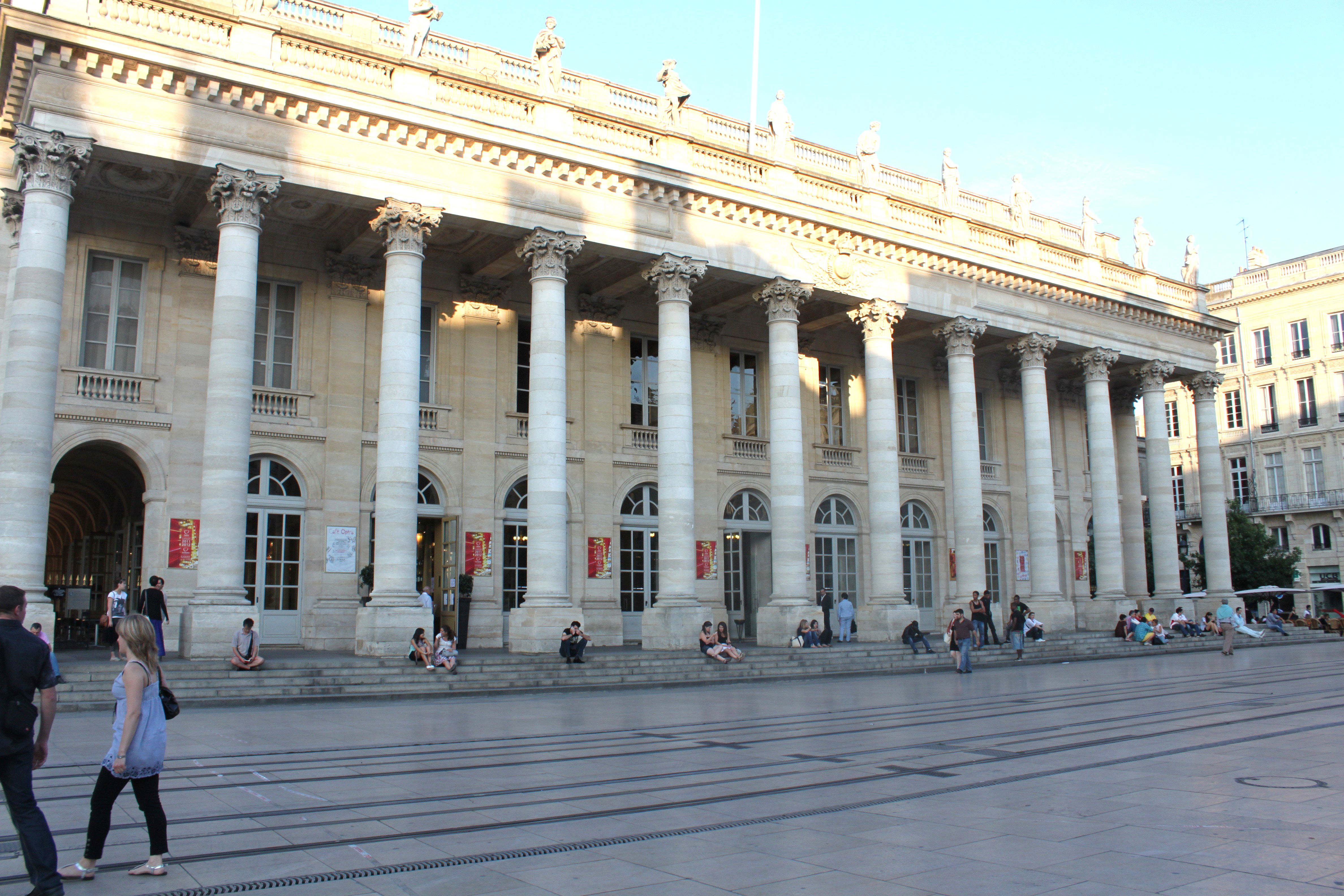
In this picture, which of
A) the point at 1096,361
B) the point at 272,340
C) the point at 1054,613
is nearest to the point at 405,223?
the point at 272,340

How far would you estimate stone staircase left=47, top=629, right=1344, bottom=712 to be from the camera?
15234 millimetres

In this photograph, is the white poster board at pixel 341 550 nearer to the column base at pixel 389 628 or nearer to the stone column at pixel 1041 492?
the column base at pixel 389 628

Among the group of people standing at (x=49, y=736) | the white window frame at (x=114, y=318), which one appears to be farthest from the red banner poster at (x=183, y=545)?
the group of people standing at (x=49, y=736)

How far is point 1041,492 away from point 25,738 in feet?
93.1

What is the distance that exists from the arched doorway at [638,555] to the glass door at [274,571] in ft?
26.0

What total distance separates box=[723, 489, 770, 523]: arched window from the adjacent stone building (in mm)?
24681

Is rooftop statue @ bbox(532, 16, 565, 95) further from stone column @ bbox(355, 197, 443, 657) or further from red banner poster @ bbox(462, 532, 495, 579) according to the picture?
red banner poster @ bbox(462, 532, 495, 579)

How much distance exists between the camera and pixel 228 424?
18062mm

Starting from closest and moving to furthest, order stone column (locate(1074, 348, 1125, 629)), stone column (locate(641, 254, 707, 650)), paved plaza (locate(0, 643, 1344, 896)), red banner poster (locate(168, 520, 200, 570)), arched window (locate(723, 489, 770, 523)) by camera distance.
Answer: paved plaza (locate(0, 643, 1344, 896))
red banner poster (locate(168, 520, 200, 570))
stone column (locate(641, 254, 707, 650))
arched window (locate(723, 489, 770, 523))
stone column (locate(1074, 348, 1125, 629))

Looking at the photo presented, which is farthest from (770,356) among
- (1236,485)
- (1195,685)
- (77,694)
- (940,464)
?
(1236,485)

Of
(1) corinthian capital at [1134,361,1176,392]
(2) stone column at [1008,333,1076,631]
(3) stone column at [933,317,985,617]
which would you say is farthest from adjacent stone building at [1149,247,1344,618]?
(3) stone column at [933,317,985,617]

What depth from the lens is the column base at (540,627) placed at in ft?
67.2

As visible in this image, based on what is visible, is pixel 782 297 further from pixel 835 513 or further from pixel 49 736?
pixel 49 736

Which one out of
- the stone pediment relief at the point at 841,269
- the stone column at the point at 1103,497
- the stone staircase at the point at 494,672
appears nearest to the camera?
the stone staircase at the point at 494,672
